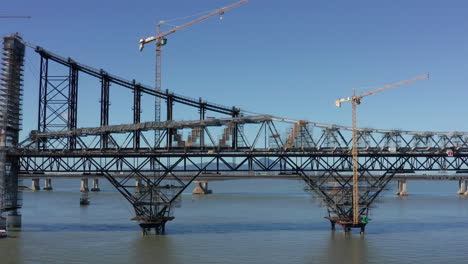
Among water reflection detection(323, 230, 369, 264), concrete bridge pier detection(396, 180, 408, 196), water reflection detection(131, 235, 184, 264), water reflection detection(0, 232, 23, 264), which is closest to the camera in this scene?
water reflection detection(0, 232, 23, 264)

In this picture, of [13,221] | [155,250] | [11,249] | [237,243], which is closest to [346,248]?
[237,243]

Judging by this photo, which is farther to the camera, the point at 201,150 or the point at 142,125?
the point at 142,125

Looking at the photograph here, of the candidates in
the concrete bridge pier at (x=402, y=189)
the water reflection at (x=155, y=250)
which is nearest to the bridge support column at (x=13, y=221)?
the water reflection at (x=155, y=250)

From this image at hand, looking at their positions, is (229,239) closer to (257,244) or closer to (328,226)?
(257,244)

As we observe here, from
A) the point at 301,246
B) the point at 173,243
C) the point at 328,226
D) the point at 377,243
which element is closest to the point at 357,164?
the point at 328,226

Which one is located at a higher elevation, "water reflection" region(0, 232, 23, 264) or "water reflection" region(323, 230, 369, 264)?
"water reflection" region(0, 232, 23, 264)

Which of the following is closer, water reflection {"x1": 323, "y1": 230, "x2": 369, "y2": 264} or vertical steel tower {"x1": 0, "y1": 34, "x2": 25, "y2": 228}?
water reflection {"x1": 323, "y1": 230, "x2": 369, "y2": 264}

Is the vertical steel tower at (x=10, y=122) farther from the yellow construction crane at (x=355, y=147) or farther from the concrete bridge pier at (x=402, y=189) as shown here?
the concrete bridge pier at (x=402, y=189)

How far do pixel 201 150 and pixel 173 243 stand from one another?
15.7m

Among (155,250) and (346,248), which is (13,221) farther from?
(346,248)

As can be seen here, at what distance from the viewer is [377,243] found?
60438 millimetres

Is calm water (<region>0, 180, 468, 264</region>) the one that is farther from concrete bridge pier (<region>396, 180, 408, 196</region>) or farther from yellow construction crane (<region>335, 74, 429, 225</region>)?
concrete bridge pier (<region>396, 180, 408, 196</region>)

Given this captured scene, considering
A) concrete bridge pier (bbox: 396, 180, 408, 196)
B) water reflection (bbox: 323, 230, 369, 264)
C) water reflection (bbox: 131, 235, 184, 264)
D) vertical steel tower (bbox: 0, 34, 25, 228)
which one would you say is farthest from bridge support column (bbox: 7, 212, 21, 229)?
concrete bridge pier (bbox: 396, 180, 408, 196)

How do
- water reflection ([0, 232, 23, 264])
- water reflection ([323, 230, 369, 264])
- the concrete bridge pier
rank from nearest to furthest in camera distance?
water reflection ([0, 232, 23, 264]) < water reflection ([323, 230, 369, 264]) < the concrete bridge pier
